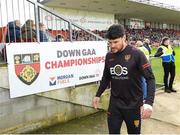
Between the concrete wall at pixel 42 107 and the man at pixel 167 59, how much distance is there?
2831 mm

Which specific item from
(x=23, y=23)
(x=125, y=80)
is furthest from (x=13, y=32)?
(x=125, y=80)

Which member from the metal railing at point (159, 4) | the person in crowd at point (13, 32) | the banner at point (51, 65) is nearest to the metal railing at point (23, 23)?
the person in crowd at point (13, 32)

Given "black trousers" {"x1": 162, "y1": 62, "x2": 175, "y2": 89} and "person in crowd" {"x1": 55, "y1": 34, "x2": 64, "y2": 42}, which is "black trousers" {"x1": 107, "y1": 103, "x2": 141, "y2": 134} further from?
"black trousers" {"x1": 162, "y1": 62, "x2": 175, "y2": 89}

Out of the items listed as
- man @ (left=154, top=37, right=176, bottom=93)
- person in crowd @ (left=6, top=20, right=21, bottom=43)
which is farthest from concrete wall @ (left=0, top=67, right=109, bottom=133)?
man @ (left=154, top=37, right=176, bottom=93)

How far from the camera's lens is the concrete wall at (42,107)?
5.78m

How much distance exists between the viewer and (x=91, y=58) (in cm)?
725

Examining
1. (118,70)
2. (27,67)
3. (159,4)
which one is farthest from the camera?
(159,4)

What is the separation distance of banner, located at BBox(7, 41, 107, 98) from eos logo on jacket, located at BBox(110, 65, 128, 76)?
225 centimetres

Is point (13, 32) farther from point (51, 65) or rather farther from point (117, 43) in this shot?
point (117, 43)

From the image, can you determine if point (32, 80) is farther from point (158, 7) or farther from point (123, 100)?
point (158, 7)

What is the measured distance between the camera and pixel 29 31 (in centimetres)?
647

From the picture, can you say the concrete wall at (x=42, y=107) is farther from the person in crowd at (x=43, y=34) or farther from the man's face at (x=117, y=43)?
the man's face at (x=117, y=43)

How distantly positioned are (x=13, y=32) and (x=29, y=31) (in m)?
0.39

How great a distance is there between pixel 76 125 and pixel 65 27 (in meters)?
→ 2.26
